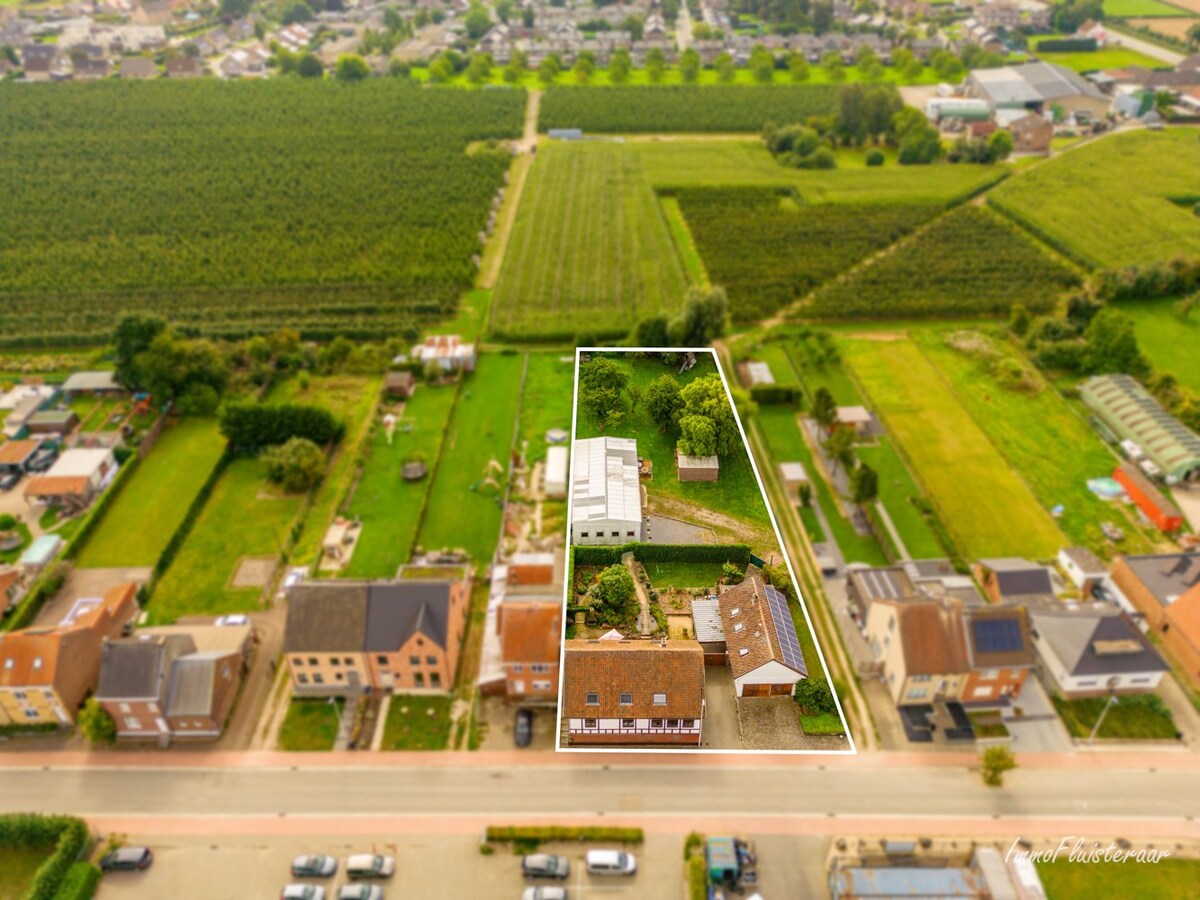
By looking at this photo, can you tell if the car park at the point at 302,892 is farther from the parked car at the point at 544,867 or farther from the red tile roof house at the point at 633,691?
the red tile roof house at the point at 633,691

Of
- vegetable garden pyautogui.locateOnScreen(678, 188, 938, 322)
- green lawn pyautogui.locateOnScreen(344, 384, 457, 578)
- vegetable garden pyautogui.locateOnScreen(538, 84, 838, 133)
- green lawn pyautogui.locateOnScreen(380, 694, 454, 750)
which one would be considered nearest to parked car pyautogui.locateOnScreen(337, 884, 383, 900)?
green lawn pyautogui.locateOnScreen(380, 694, 454, 750)

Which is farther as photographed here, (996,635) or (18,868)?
(996,635)

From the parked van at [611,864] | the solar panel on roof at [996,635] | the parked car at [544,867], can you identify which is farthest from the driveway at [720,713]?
the solar panel on roof at [996,635]

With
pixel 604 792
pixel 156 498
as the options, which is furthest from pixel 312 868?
pixel 156 498

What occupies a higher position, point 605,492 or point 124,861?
point 605,492

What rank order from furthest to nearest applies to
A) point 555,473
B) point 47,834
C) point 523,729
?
1. point 555,473
2. point 523,729
3. point 47,834

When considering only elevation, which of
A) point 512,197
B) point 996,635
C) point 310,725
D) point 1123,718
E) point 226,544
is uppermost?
point 512,197

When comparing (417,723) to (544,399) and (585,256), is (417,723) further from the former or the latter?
(585,256)

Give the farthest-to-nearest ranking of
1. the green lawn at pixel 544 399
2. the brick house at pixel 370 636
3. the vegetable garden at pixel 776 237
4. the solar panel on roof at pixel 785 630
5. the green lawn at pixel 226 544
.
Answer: the vegetable garden at pixel 776 237 → the green lawn at pixel 544 399 → the green lawn at pixel 226 544 → the brick house at pixel 370 636 → the solar panel on roof at pixel 785 630
